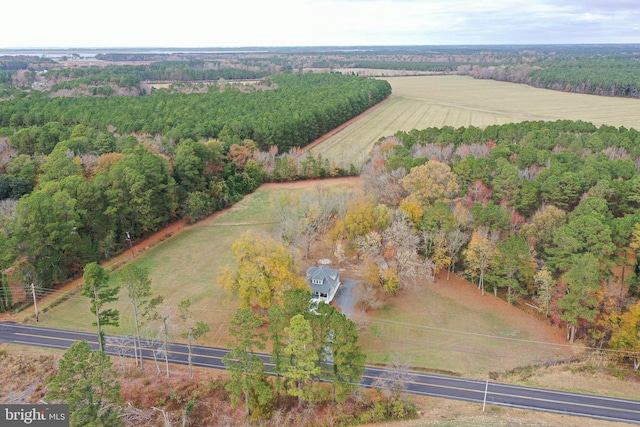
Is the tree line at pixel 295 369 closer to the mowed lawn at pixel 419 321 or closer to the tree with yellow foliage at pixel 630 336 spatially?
the mowed lawn at pixel 419 321

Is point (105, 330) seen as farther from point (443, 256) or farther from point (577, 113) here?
point (577, 113)

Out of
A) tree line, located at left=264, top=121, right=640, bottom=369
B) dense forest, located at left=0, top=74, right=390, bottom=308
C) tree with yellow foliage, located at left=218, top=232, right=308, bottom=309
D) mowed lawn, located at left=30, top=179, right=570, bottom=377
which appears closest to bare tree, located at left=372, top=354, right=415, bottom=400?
mowed lawn, located at left=30, top=179, right=570, bottom=377

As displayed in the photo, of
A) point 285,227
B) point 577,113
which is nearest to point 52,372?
point 285,227

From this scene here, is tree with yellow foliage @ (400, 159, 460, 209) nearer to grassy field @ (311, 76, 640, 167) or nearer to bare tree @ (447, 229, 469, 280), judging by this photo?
bare tree @ (447, 229, 469, 280)

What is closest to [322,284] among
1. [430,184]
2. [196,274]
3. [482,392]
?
[196,274]

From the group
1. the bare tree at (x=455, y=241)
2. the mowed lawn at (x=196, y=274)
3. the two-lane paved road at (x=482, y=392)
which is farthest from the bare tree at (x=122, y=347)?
the bare tree at (x=455, y=241)
